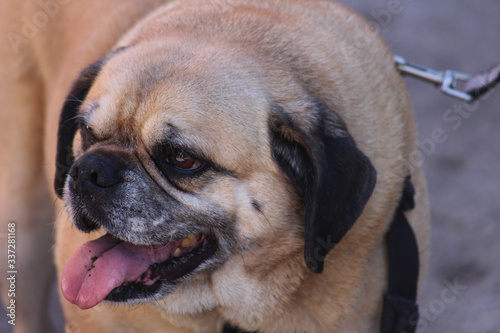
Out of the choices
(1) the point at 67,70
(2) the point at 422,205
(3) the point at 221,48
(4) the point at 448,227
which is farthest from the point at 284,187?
(4) the point at 448,227

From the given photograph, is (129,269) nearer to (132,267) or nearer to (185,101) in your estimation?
(132,267)

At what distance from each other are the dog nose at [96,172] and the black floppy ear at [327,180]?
723mm

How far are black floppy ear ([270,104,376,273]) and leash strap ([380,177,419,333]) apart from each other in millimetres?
491

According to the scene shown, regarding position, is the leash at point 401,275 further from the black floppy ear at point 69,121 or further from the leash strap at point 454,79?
the black floppy ear at point 69,121

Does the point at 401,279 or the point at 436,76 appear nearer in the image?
the point at 401,279

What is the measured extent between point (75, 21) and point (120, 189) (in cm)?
166

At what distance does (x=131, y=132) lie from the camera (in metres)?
2.73

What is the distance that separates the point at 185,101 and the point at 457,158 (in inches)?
169

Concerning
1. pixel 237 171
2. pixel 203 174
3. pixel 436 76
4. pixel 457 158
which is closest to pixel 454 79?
pixel 436 76

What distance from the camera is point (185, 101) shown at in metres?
2.54

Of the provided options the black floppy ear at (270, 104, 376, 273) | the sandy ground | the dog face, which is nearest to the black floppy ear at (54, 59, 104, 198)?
the dog face

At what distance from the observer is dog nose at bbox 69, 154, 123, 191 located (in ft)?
8.44

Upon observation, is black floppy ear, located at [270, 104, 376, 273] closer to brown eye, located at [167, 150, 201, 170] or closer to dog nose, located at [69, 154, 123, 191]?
brown eye, located at [167, 150, 201, 170]

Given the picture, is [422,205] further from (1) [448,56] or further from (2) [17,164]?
(1) [448,56]
